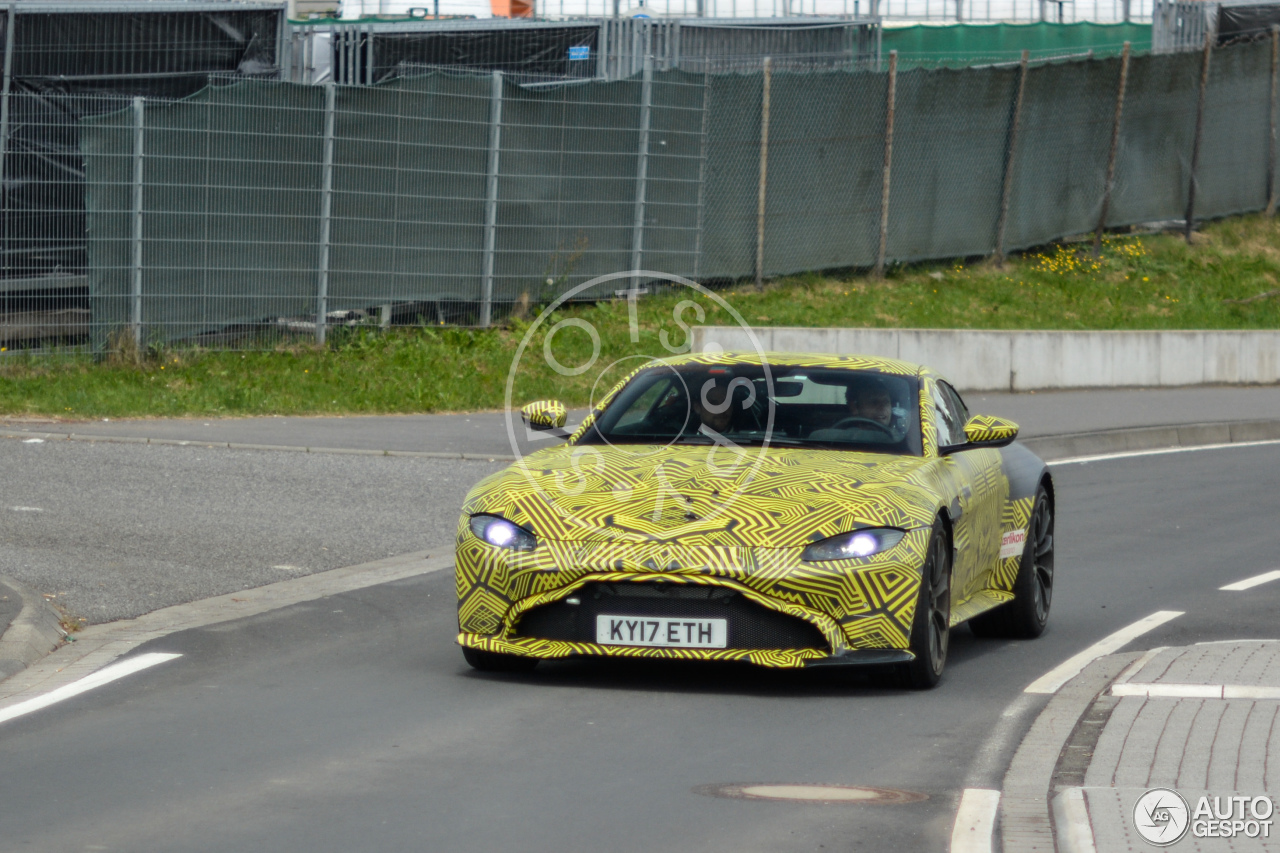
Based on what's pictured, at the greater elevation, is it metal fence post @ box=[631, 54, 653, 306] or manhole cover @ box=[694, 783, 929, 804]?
metal fence post @ box=[631, 54, 653, 306]

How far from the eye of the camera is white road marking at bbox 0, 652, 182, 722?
23.1 feet

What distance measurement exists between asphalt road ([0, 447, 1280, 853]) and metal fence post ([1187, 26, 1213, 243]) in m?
19.8

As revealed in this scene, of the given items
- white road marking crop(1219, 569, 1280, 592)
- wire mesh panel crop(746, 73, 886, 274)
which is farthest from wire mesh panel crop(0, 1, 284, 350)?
white road marking crop(1219, 569, 1280, 592)

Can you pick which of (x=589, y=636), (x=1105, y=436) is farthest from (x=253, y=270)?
(x=589, y=636)

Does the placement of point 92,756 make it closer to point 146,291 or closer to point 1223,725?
point 1223,725

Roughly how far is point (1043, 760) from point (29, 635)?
173 inches

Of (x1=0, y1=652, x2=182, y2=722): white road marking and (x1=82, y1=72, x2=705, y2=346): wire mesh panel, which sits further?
(x1=82, y1=72, x2=705, y2=346): wire mesh panel

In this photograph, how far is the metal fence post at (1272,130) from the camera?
29.2 metres

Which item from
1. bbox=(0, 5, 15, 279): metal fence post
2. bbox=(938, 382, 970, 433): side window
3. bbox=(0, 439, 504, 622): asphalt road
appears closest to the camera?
bbox=(938, 382, 970, 433): side window

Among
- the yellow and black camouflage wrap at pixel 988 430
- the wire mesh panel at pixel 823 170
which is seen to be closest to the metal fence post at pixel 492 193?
the wire mesh panel at pixel 823 170

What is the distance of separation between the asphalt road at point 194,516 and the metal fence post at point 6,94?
3667 millimetres

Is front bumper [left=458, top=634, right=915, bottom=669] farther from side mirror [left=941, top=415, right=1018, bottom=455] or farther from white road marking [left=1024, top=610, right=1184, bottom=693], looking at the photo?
side mirror [left=941, top=415, right=1018, bottom=455]

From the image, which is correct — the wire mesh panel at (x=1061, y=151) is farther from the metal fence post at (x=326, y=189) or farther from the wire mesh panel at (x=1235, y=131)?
the metal fence post at (x=326, y=189)

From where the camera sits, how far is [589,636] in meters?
7.35
